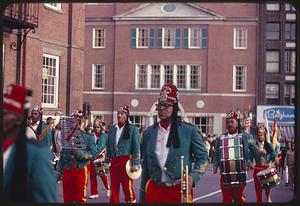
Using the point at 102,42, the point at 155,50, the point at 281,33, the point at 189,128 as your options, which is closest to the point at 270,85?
the point at 281,33

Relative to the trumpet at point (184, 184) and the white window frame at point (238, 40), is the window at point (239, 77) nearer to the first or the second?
the white window frame at point (238, 40)

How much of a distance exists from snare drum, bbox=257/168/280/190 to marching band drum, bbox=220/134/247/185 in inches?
67.7

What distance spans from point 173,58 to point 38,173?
3775cm

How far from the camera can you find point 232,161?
8.87 m

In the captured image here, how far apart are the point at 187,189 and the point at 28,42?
1108 cm

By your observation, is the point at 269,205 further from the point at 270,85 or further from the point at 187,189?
the point at 270,85

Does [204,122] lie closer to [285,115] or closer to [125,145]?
[285,115]

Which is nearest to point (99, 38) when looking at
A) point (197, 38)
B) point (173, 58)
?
point (173, 58)

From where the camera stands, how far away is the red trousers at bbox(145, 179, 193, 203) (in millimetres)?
5492

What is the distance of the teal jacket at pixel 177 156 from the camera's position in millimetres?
5777

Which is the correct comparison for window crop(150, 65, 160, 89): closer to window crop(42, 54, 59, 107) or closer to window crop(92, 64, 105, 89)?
window crop(92, 64, 105, 89)

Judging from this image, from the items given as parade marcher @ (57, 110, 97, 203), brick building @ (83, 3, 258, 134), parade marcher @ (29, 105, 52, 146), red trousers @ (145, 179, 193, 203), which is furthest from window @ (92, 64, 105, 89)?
red trousers @ (145, 179, 193, 203)

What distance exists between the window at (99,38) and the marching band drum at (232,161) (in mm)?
33413

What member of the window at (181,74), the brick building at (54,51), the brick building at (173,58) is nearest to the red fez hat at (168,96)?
the brick building at (54,51)
